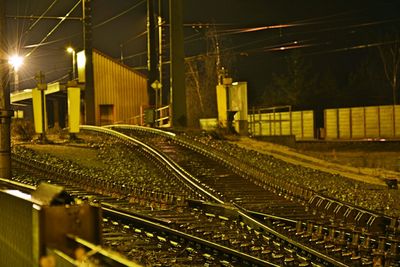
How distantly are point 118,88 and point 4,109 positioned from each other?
105 ft

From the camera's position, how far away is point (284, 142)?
31859 mm

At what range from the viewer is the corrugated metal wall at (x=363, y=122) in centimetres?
4650

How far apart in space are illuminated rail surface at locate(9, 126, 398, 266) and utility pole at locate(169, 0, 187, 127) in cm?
1410

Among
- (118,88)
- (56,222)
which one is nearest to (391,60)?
(118,88)

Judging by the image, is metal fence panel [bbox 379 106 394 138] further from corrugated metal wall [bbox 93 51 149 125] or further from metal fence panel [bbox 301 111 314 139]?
corrugated metal wall [bbox 93 51 149 125]

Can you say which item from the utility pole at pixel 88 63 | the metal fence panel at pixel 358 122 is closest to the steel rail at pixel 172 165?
the utility pole at pixel 88 63

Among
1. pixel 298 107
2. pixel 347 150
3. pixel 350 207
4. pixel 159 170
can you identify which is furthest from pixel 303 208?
pixel 298 107

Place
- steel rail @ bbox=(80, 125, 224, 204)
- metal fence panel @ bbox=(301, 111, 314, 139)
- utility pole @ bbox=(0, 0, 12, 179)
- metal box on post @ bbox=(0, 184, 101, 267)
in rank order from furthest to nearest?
1. metal fence panel @ bbox=(301, 111, 314, 139)
2. steel rail @ bbox=(80, 125, 224, 204)
3. utility pole @ bbox=(0, 0, 12, 179)
4. metal box on post @ bbox=(0, 184, 101, 267)

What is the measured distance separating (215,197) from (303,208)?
214 centimetres

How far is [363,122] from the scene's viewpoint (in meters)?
48.8

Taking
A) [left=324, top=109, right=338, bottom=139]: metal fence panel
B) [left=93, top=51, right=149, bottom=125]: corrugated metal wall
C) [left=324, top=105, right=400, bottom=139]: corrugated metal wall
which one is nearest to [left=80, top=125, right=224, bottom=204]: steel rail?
[left=93, top=51, right=149, bottom=125]: corrugated metal wall

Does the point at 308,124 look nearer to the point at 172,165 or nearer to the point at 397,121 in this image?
the point at 397,121

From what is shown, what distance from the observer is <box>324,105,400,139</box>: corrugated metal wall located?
4650 cm

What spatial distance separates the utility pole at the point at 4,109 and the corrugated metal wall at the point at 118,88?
96.4 feet
